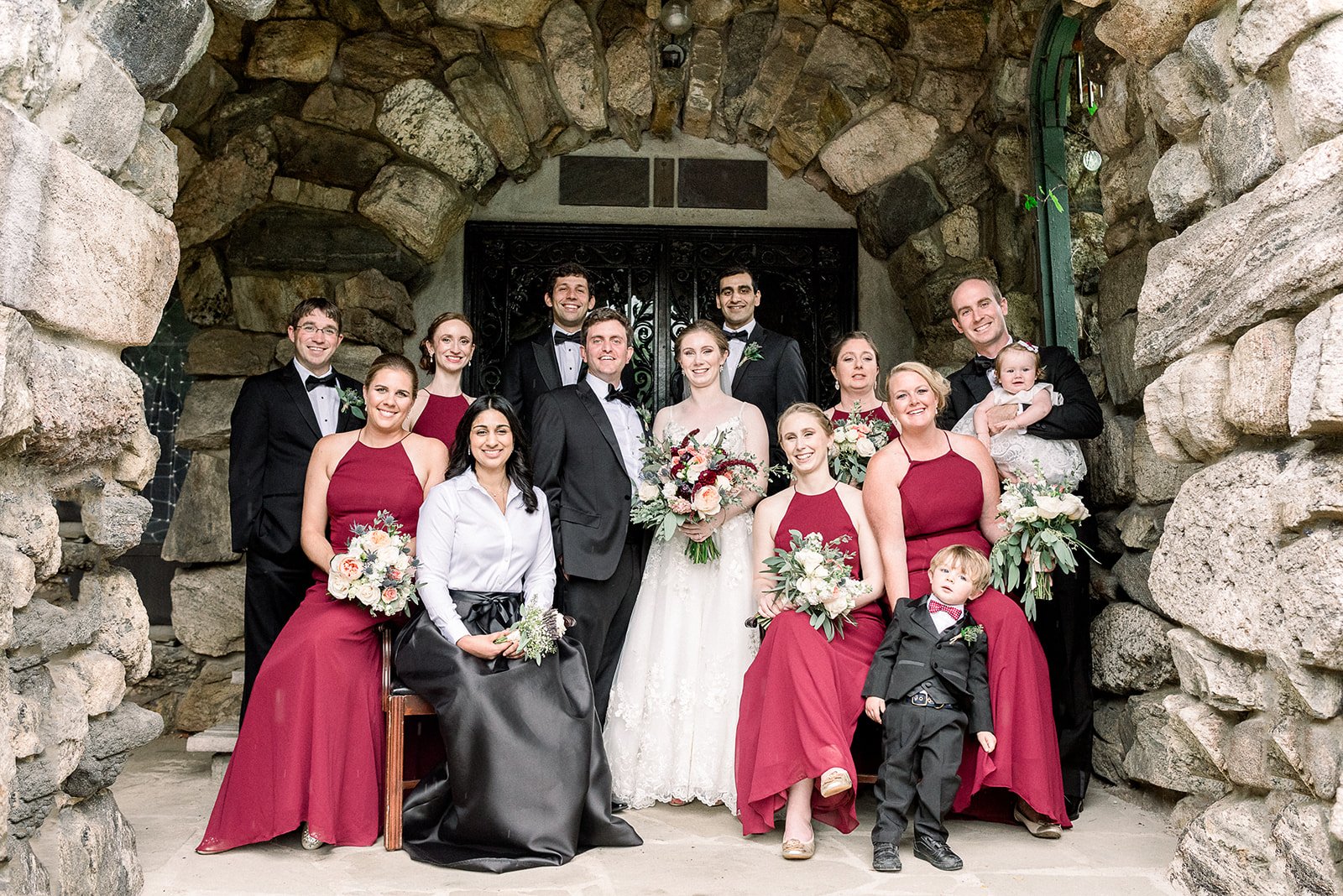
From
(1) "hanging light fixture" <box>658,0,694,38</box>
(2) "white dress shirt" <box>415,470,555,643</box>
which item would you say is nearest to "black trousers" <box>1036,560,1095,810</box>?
(2) "white dress shirt" <box>415,470,555,643</box>

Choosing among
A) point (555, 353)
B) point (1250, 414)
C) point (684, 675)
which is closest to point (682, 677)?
point (684, 675)

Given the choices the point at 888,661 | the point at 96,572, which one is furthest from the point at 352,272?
the point at 888,661

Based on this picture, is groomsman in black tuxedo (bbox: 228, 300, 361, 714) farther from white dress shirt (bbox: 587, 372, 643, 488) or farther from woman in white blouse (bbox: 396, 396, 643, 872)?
white dress shirt (bbox: 587, 372, 643, 488)

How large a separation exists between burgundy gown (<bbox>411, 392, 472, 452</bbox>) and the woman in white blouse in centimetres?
57

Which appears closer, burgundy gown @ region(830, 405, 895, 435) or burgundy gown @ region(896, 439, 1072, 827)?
burgundy gown @ region(896, 439, 1072, 827)

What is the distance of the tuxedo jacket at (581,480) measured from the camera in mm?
3943

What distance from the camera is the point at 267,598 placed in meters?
4.18

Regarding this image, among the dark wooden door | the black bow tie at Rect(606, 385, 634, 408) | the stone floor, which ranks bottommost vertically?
the stone floor

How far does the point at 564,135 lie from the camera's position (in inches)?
205

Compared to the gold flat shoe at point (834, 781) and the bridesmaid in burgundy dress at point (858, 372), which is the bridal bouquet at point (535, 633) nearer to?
the gold flat shoe at point (834, 781)

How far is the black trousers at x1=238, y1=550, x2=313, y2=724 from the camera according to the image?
4172mm

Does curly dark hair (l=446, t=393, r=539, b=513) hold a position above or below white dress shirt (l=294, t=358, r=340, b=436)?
below

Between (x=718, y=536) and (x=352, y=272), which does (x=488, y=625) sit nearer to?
(x=718, y=536)

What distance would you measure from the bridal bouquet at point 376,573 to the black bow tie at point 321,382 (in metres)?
0.91
